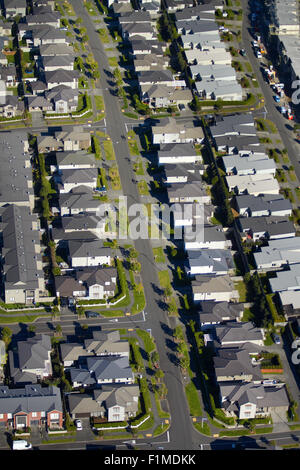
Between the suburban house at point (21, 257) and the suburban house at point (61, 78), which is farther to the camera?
the suburban house at point (61, 78)

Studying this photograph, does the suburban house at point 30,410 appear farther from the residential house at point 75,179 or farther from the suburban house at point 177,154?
the suburban house at point 177,154

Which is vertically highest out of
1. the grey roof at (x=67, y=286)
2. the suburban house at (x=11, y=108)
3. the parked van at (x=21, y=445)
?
the suburban house at (x=11, y=108)

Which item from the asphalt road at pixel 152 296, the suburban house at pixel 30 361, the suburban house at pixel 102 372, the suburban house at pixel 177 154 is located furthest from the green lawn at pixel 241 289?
the suburban house at pixel 30 361

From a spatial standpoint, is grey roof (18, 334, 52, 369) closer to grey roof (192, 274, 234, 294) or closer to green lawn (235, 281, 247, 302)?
grey roof (192, 274, 234, 294)

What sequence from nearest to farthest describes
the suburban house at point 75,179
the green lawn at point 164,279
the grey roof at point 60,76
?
the green lawn at point 164,279 < the suburban house at point 75,179 < the grey roof at point 60,76

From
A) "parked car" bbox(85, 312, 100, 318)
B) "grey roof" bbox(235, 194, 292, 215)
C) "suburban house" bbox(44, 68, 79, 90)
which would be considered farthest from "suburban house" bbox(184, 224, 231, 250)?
"suburban house" bbox(44, 68, 79, 90)

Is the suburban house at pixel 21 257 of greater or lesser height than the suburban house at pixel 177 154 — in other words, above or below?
below
